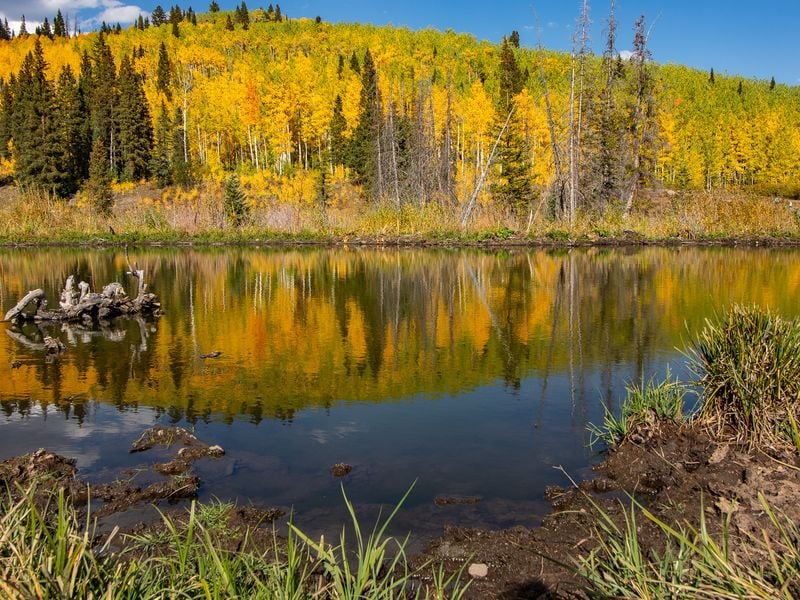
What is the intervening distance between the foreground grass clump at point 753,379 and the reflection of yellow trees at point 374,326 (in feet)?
9.12

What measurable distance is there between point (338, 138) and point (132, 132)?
62.4ft

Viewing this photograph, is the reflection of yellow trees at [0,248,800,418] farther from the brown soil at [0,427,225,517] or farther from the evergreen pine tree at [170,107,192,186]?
the evergreen pine tree at [170,107,192,186]

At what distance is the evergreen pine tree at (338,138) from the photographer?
63125 mm

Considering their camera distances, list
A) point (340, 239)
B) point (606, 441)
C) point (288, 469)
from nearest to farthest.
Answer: point (288, 469) → point (606, 441) → point (340, 239)

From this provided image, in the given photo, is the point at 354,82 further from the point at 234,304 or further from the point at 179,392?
the point at 179,392

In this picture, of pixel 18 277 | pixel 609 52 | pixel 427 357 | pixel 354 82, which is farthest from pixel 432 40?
pixel 427 357

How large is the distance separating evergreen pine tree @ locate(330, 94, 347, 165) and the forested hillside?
0.14 metres

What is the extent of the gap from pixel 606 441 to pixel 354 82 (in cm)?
6662

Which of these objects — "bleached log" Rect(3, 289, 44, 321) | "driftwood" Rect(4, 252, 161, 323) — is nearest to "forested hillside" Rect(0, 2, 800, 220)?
"driftwood" Rect(4, 252, 161, 323)

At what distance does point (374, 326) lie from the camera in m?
11.7

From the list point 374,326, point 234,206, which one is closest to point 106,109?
point 234,206

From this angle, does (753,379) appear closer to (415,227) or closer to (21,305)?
(21,305)

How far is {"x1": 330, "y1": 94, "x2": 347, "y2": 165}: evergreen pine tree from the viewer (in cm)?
6312

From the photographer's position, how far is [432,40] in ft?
400
